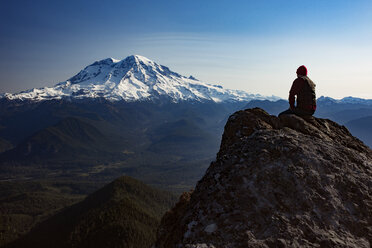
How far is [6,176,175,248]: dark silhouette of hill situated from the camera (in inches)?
4159

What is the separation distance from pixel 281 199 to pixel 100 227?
12217 cm

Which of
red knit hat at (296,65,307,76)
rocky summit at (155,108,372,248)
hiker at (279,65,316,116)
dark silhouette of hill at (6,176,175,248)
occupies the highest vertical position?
red knit hat at (296,65,307,76)

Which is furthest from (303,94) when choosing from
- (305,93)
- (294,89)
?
(294,89)

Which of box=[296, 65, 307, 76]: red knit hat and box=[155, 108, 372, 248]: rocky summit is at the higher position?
box=[296, 65, 307, 76]: red knit hat

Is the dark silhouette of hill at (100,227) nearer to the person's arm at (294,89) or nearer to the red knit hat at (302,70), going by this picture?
the person's arm at (294,89)

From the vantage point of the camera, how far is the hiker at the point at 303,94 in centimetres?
1439

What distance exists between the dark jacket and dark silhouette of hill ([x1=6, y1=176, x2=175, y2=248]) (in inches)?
4187

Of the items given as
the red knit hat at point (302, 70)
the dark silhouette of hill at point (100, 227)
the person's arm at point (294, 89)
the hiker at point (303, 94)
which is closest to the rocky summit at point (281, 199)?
the hiker at point (303, 94)

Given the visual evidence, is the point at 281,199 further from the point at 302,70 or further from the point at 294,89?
the point at 302,70

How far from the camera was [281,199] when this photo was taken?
7555 millimetres

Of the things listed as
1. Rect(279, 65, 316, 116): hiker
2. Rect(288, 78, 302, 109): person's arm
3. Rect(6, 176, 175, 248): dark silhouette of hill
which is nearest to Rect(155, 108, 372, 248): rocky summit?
Rect(279, 65, 316, 116): hiker

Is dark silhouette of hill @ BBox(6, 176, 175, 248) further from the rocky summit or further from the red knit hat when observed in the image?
the rocky summit

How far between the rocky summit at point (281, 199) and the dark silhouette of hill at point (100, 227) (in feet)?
355

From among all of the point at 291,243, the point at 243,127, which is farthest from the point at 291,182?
the point at 243,127
